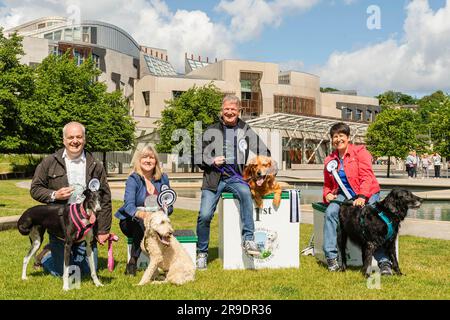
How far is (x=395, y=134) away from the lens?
36.2m

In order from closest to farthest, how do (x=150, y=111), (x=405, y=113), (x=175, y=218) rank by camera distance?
(x=175, y=218)
(x=405, y=113)
(x=150, y=111)

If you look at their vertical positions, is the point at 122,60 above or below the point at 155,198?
above

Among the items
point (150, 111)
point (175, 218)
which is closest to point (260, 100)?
point (150, 111)

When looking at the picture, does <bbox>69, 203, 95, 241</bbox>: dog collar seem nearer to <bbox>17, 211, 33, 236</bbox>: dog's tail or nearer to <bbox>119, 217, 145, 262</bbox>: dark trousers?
<bbox>17, 211, 33, 236</bbox>: dog's tail

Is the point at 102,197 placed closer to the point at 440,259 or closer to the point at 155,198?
the point at 155,198

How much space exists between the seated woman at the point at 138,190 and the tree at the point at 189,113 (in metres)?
40.8

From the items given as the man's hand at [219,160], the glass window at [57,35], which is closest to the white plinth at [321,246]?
the man's hand at [219,160]

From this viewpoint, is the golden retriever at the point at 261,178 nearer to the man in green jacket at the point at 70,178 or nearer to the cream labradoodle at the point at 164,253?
the cream labradoodle at the point at 164,253

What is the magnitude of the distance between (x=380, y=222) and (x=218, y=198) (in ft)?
7.01

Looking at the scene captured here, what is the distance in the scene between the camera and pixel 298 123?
56.0 metres

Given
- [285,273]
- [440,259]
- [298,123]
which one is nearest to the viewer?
[285,273]

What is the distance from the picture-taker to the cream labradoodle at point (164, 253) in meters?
5.34

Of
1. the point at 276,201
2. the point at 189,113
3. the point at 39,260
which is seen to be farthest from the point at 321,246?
the point at 189,113

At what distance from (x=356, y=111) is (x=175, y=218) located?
3290 inches
